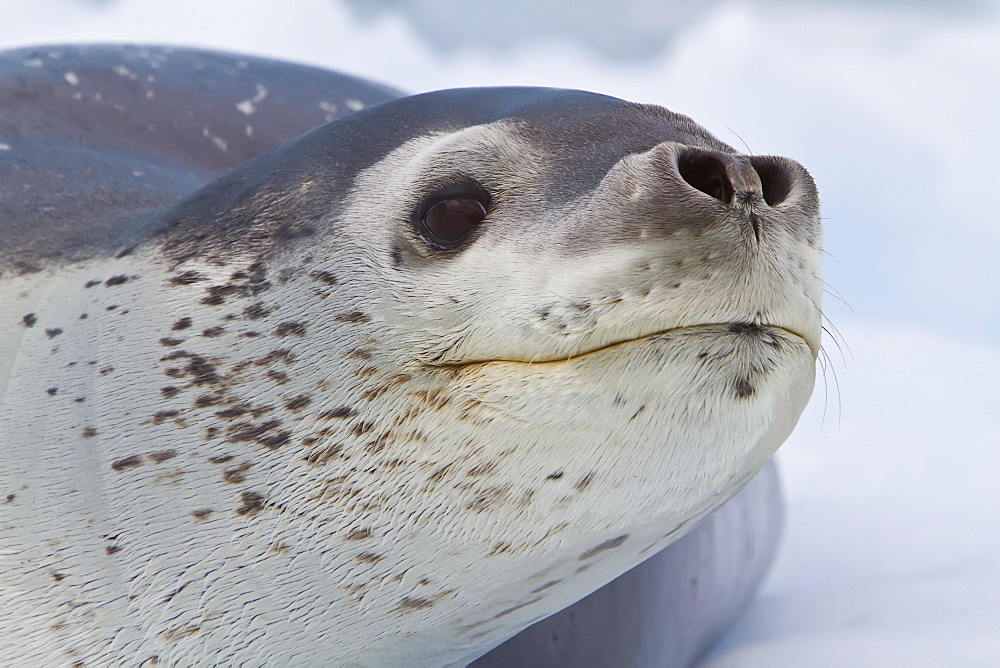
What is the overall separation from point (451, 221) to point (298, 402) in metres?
0.16

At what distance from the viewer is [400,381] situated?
2.07ft

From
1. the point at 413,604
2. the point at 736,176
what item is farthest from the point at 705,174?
the point at 413,604

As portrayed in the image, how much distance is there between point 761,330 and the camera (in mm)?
564

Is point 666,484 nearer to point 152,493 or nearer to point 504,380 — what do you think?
point 504,380

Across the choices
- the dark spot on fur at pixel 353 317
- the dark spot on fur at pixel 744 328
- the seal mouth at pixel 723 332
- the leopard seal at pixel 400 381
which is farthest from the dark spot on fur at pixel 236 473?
the dark spot on fur at pixel 744 328

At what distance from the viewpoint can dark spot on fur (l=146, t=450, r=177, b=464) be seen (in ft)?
2.23

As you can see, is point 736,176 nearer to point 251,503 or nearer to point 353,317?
point 353,317

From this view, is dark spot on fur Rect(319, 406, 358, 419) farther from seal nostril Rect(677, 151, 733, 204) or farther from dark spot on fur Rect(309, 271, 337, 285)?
seal nostril Rect(677, 151, 733, 204)

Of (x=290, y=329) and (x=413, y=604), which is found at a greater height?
(x=290, y=329)

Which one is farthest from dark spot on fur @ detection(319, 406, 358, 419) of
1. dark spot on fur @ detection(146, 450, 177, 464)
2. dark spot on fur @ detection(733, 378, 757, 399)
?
dark spot on fur @ detection(733, 378, 757, 399)

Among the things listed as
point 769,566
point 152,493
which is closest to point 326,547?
point 152,493

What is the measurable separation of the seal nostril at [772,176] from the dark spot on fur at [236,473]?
1.26 feet

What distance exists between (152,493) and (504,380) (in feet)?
0.91

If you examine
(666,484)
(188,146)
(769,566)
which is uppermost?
(188,146)
